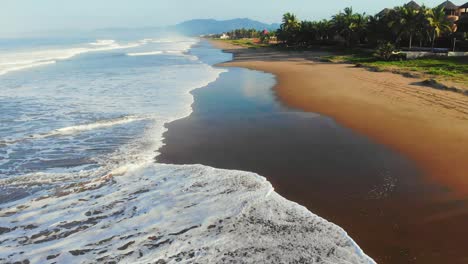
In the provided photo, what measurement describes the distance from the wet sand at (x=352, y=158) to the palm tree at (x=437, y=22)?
20.0 metres

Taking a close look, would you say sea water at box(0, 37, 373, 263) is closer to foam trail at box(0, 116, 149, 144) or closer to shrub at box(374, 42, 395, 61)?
foam trail at box(0, 116, 149, 144)

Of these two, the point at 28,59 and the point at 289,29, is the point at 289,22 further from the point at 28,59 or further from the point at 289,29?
the point at 28,59

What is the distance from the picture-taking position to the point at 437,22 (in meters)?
38.2

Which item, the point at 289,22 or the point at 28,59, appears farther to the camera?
the point at 289,22

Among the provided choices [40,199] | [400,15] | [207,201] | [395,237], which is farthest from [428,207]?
[400,15]

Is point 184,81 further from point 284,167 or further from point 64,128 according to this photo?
point 284,167

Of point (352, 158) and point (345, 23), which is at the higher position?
point (345, 23)

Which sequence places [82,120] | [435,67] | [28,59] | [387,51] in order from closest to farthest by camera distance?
[82,120], [435,67], [387,51], [28,59]

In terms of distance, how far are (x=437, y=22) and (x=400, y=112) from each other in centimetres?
2736

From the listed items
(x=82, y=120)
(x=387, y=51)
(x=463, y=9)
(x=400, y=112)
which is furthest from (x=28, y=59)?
(x=463, y=9)

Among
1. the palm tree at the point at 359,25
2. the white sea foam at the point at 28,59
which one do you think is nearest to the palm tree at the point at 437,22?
the palm tree at the point at 359,25

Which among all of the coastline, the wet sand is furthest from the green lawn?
the wet sand

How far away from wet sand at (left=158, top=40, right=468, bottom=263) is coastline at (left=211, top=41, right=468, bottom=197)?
0.18ft

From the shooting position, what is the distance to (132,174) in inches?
403
